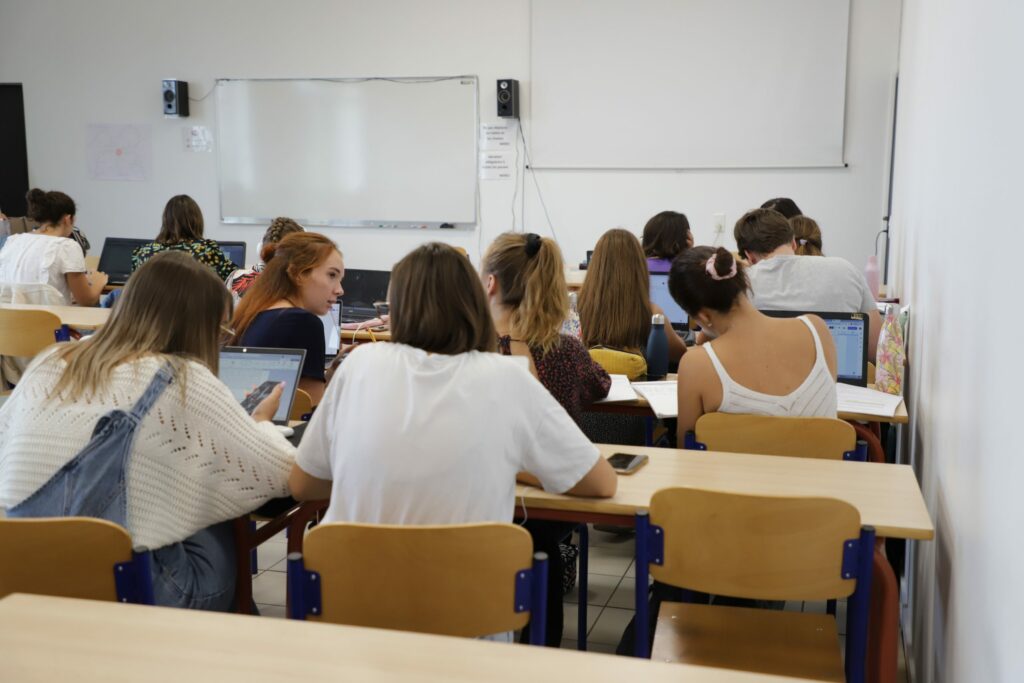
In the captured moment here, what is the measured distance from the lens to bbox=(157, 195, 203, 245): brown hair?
16.7 feet

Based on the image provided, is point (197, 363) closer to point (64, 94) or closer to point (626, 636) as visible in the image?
point (626, 636)

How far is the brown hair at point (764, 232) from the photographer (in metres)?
3.96

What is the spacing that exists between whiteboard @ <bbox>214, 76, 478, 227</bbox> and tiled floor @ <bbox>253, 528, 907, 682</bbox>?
4.48 meters

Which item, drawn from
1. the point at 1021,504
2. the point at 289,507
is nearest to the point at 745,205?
the point at 289,507

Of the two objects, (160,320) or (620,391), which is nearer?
(160,320)

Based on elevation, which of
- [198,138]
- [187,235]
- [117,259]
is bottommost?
[117,259]

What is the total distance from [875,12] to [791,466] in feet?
17.7

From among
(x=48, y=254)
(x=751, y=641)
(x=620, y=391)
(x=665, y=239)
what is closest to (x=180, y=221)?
(x=48, y=254)

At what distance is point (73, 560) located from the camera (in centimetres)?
180

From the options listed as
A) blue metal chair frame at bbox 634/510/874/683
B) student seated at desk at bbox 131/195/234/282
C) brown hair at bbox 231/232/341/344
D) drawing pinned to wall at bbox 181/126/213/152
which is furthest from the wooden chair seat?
drawing pinned to wall at bbox 181/126/213/152

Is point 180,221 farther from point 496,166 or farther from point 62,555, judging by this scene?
point 62,555

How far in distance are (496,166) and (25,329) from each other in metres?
3.91

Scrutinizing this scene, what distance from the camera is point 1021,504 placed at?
129 cm

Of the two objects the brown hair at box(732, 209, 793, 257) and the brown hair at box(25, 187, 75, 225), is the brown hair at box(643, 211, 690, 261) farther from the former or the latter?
the brown hair at box(25, 187, 75, 225)
